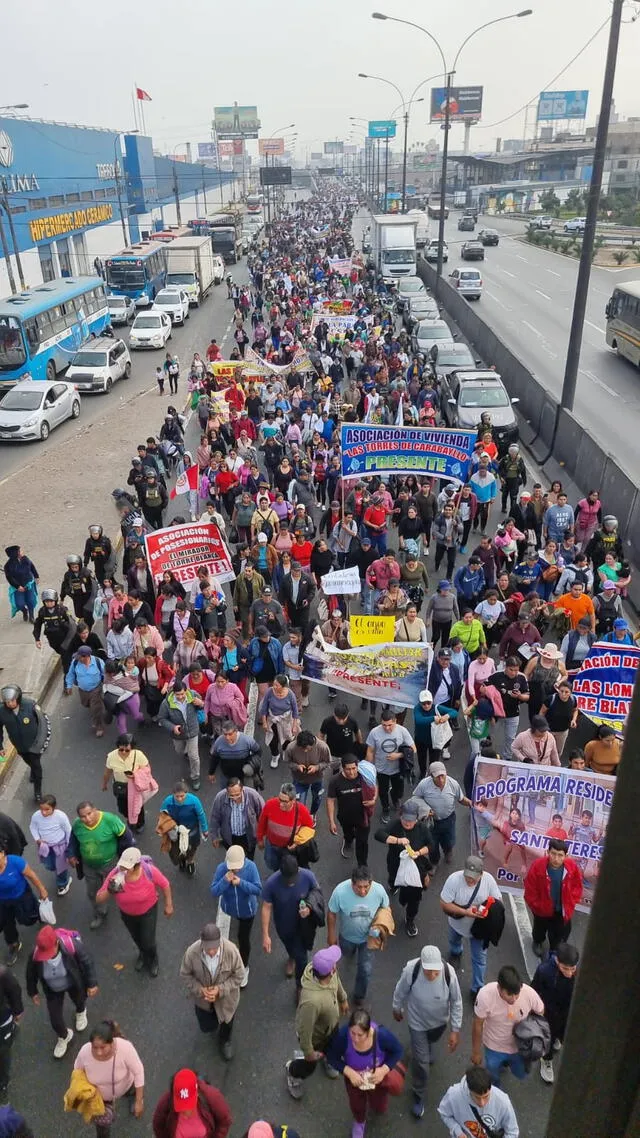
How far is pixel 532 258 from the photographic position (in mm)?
63250

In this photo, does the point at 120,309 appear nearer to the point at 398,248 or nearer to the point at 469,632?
the point at 398,248

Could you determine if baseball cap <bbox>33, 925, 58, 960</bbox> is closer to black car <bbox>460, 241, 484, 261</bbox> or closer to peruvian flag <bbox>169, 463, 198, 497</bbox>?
peruvian flag <bbox>169, 463, 198, 497</bbox>

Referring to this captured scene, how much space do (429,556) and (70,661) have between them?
679 cm

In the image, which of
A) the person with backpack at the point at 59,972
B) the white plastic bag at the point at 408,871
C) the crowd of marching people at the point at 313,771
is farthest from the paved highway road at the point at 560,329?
the person with backpack at the point at 59,972

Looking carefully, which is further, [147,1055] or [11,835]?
[11,835]

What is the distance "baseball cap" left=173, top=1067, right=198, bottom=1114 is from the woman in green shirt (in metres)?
5.52

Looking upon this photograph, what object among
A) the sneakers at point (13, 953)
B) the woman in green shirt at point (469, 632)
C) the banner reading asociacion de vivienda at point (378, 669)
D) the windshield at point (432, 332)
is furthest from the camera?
the windshield at point (432, 332)

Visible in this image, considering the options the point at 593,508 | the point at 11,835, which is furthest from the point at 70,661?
the point at 593,508

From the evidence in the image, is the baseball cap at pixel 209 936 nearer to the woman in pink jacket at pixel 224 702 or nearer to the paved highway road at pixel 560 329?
the woman in pink jacket at pixel 224 702

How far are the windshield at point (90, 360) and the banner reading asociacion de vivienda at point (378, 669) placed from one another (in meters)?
22.3

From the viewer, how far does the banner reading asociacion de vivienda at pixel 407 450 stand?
42.2 feet

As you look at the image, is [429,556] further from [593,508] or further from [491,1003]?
[491,1003]

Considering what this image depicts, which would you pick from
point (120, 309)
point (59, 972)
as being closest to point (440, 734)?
point (59, 972)

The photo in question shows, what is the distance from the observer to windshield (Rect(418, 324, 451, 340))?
2767cm
